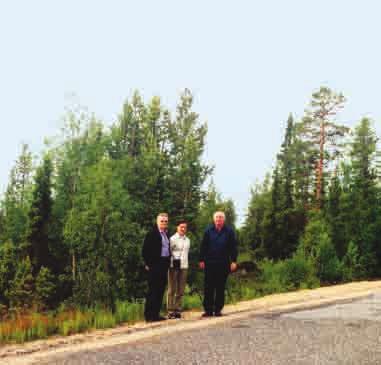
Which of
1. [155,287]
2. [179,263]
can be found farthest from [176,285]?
[155,287]

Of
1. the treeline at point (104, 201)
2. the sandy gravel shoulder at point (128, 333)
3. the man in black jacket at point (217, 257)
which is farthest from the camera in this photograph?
the treeline at point (104, 201)

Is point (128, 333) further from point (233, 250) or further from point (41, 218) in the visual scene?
point (41, 218)

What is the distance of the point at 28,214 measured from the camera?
36875 mm

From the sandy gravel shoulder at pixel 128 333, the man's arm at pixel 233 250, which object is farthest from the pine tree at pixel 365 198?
the man's arm at pixel 233 250

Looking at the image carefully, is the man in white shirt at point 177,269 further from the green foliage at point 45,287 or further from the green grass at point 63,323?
the green foliage at point 45,287

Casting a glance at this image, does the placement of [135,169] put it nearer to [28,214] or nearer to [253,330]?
[28,214]

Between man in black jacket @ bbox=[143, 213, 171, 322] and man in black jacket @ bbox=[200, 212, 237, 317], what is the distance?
34.4 inches

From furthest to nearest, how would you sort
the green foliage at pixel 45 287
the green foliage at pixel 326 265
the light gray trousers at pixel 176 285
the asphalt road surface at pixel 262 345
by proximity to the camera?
the green foliage at pixel 45 287
the green foliage at pixel 326 265
the light gray trousers at pixel 176 285
the asphalt road surface at pixel 262 345

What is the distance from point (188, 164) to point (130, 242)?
9.13 metres

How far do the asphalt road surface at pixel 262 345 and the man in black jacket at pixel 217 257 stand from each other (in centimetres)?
115

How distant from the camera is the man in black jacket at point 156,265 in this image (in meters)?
9.08

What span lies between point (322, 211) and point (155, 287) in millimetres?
20024

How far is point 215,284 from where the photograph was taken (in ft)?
32.4

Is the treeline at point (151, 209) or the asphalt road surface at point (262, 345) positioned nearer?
the asphalt road surface at point (262, 345)
